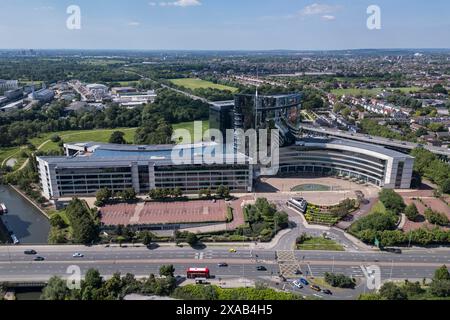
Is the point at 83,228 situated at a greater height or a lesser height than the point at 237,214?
greater

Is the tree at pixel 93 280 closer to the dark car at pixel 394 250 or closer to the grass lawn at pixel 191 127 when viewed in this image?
the dark car at pixel 394 250

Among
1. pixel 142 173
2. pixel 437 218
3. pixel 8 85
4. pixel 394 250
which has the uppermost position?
pixel 8 85

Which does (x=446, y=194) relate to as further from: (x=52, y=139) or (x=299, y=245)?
(x=52, y=139)

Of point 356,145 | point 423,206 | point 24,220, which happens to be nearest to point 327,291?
point 423,206

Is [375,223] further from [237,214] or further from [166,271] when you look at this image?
[166,271]

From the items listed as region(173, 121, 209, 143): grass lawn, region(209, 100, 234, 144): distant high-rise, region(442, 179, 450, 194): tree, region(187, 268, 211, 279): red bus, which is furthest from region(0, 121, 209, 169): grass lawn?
region(187, 268, 211, 279): red bus

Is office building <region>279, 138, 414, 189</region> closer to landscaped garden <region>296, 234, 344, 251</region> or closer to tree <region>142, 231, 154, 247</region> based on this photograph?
landscaped garden <region>296, 234, 344, 251</region>
